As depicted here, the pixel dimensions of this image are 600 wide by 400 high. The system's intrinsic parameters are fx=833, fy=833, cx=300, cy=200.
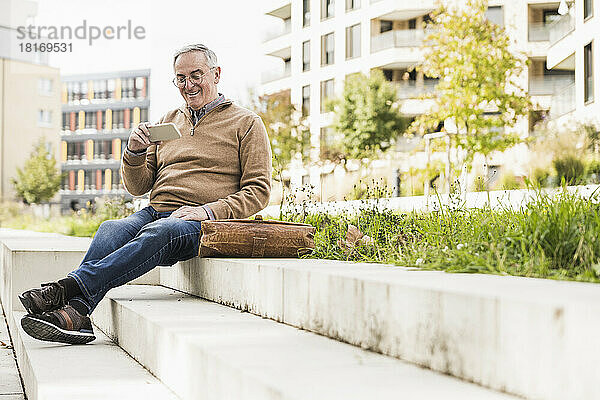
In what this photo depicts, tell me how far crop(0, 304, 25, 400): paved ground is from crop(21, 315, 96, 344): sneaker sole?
26cm

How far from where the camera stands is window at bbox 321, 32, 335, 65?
37281mm

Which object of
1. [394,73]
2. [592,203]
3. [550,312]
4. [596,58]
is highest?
[394,73]

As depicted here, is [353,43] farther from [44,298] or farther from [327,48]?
[44,298]

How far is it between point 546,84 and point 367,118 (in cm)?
637

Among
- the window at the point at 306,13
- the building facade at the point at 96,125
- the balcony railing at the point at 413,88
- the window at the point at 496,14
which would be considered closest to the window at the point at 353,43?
the balcony railing at the point at 413,88

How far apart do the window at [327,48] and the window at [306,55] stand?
3.61 feet

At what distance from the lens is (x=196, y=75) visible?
4668 mm

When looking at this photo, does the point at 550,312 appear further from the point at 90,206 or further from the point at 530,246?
the point at 90,206

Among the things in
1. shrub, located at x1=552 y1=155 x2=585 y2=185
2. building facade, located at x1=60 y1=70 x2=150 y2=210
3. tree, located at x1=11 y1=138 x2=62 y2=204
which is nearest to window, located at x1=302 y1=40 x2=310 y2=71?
tree, located at x1=11 y1=138 x2=62 y2=204

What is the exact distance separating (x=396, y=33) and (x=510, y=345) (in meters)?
33.7

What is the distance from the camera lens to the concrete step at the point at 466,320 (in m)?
1.70

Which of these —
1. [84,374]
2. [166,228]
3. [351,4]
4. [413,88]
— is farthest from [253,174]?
[351,4]

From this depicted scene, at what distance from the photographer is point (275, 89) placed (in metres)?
41.1

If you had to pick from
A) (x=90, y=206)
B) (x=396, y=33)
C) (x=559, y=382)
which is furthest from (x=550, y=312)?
(x=396, y=33)
